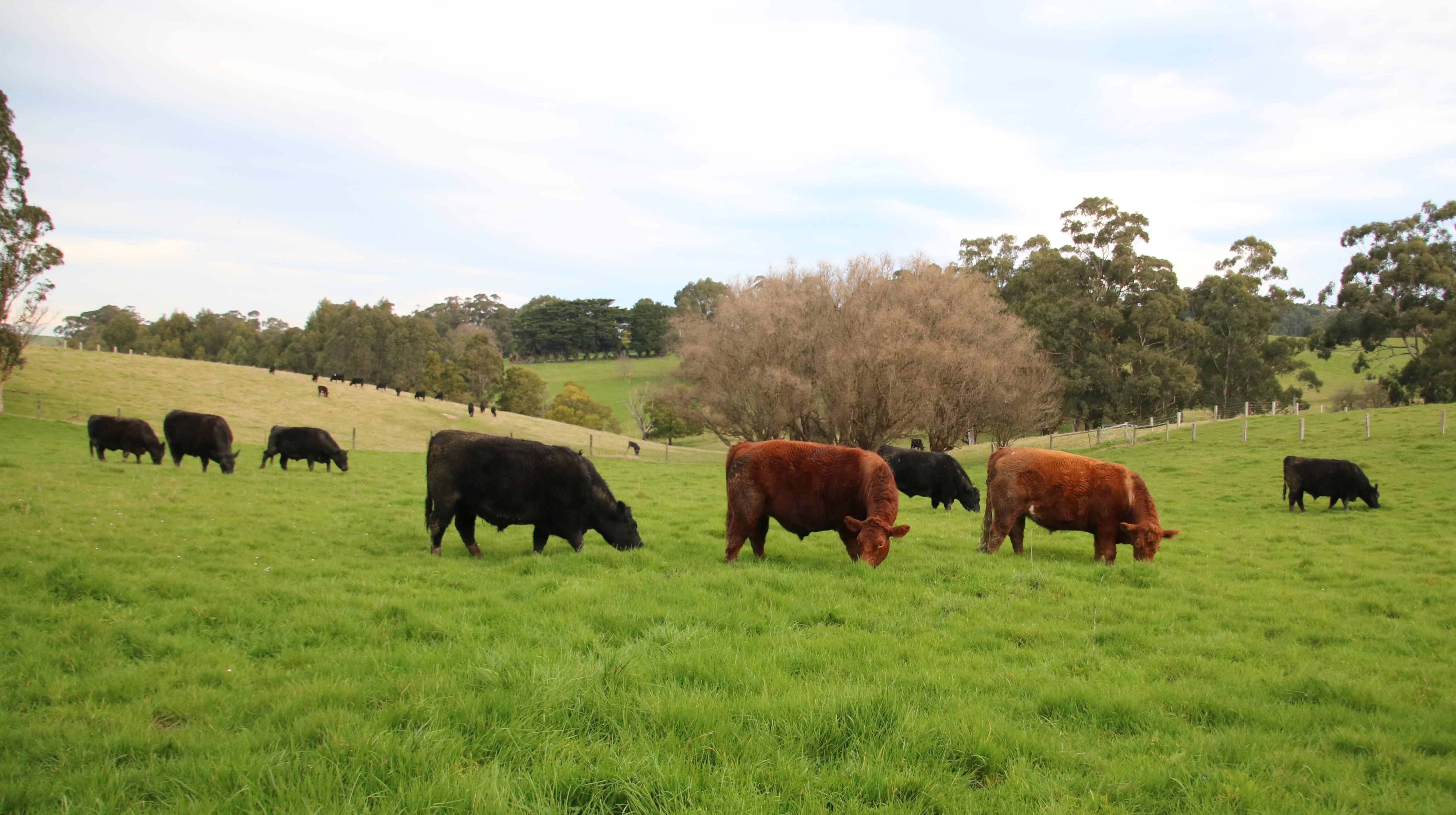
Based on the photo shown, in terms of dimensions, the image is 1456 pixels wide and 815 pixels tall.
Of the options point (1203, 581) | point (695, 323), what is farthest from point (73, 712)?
point (695, 323)

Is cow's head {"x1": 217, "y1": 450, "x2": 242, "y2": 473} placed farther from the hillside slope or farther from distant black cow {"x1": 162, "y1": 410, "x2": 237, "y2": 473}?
the hillside slope

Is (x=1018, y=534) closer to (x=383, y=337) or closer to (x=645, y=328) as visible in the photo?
(x=383, y=337)

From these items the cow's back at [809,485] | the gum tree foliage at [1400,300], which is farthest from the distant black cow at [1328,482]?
the gum tree foliage at [1400,300]

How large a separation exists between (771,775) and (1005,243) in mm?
72914

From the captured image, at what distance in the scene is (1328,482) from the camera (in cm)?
1869

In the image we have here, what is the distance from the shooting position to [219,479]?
Result: 17.6 meters

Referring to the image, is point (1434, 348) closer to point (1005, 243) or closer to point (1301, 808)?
point (1005, 243)

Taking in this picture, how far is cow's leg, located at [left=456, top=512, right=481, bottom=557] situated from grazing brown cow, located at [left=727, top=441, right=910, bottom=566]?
3504mm

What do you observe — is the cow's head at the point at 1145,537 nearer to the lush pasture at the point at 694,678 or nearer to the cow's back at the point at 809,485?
the lush pasture at the point at 694,678

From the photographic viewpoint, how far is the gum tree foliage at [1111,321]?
56.2 metres

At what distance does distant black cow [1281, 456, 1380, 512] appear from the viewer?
18.5m

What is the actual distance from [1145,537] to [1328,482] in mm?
11885

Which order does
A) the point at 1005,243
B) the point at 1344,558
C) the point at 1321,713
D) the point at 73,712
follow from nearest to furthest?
the point at 73,712 → the point at 1321,713 → the point at 1344,558 → the point at 1005,243

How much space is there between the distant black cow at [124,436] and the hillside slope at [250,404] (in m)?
9.31
